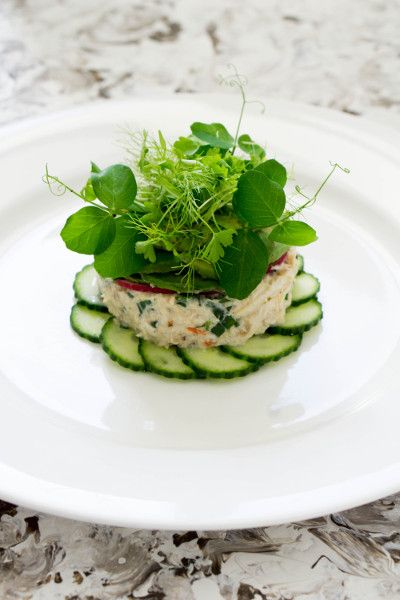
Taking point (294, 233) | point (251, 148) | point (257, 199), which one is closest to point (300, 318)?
point (294, 233)

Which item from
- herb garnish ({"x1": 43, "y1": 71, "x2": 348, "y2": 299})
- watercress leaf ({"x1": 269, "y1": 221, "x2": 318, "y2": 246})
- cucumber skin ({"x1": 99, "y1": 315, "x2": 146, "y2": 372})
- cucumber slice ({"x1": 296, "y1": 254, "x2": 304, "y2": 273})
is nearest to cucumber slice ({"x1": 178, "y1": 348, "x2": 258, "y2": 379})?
cucumber skin ({"x1": 99, "y1": 315, "x2": 146, "y2": 372})

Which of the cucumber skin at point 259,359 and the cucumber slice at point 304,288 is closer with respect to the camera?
the cucumber skin at point 259,359

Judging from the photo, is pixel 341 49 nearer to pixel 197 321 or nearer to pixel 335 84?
pixel 335 84

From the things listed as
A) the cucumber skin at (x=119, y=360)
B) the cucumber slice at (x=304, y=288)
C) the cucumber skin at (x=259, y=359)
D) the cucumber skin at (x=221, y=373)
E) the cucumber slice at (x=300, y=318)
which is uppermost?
the cucumber slice at (x=304, y=288)

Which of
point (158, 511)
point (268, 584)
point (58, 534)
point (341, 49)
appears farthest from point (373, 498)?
point (341, 49)

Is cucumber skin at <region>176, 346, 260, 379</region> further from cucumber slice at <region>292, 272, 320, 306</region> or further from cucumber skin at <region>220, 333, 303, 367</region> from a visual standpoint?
cucumber slice at <region>292, 272, 320, 306</region>

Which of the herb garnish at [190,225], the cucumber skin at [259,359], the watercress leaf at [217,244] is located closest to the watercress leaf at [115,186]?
the herb garnish at [190,225]

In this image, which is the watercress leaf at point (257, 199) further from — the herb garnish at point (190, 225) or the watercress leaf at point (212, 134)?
the watercress leaf at point (212, 134)
